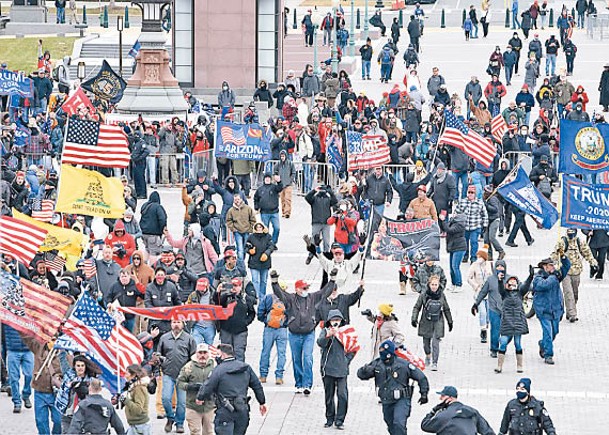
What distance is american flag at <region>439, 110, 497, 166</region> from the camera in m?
30.2

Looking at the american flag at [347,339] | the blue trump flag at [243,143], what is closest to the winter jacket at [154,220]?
the blue trump flag at [243,143]

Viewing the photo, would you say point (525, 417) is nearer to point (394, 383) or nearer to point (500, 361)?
point (394, 383)

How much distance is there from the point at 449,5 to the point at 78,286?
2162 inches

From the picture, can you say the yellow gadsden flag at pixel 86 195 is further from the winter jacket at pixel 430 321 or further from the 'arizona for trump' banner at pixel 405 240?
the winter jacket at pixel 430 321

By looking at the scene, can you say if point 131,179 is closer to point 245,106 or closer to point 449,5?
point 245,106

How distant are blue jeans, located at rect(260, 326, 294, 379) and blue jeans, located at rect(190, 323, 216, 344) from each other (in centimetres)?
62

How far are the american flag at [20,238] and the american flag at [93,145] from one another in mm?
4906

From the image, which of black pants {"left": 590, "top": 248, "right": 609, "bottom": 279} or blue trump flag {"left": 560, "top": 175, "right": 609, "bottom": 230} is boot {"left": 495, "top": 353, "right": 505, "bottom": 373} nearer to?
blue trump flag {"left": 560, "top": 175, "right": 609, "bottom": 230}

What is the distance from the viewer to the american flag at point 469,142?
99.0 feet

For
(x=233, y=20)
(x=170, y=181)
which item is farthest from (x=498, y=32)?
(x=170, y=181)

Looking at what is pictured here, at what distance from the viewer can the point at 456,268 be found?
25.3m

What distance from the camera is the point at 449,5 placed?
74.5 meters

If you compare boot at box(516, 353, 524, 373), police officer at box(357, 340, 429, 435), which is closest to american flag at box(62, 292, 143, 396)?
police officer at box(357, 340, 429, 435)

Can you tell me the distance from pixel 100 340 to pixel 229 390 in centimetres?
143
